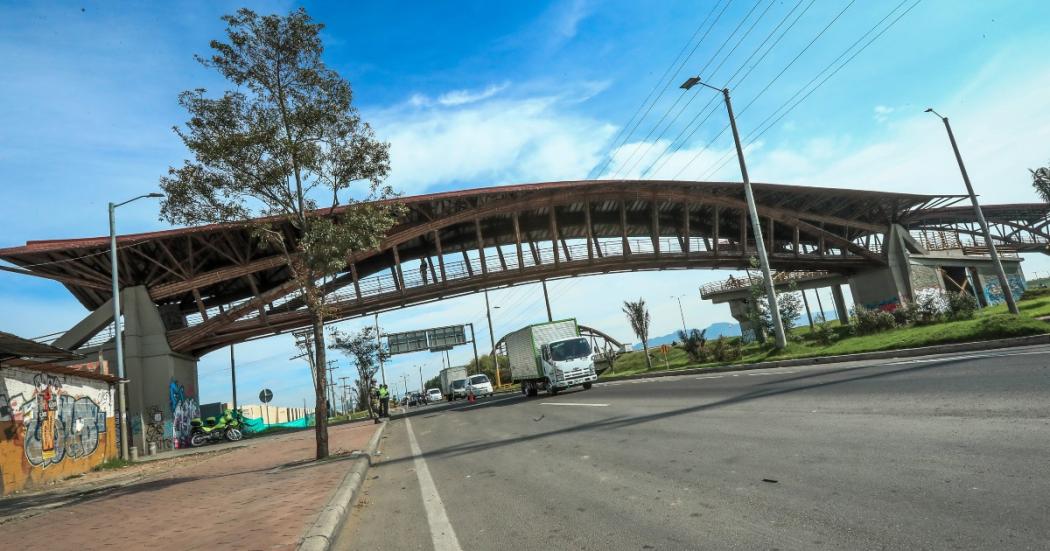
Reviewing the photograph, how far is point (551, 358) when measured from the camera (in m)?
24.8

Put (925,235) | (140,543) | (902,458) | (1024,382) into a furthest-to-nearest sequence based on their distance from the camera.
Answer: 1. (925,235)
2. (1024,382)
3. (140,543)
4. (902,458)

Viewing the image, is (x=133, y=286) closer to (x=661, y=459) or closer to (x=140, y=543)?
(x=140, y=543)

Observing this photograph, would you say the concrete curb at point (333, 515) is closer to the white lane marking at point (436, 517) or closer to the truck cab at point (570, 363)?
the white lane marking at point (436, 517)

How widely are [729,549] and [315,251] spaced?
35.8 feet

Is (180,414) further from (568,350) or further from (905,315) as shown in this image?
(905,315)

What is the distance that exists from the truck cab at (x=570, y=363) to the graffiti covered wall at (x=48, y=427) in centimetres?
1634

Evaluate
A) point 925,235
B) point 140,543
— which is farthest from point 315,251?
point 925,235

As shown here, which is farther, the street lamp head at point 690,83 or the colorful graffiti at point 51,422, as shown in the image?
the street lamp head at point 690,83

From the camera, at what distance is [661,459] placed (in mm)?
6664

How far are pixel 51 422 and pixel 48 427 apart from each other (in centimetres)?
22

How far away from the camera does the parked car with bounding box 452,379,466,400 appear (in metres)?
50.8

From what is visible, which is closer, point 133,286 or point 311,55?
point 311,55

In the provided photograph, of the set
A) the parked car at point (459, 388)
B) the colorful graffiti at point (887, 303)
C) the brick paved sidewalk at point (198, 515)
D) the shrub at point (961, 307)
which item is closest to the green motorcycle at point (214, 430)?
the brick paved sidewalk at point (198, 515)

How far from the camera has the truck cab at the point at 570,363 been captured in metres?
24.2
